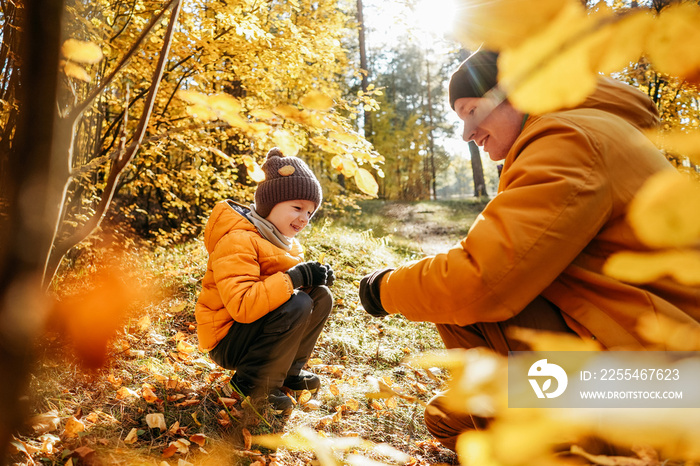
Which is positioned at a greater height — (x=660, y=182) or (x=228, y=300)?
(x=660, y=182)

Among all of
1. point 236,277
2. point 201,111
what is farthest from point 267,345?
point 201,111

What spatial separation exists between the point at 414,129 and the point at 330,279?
16990 mm

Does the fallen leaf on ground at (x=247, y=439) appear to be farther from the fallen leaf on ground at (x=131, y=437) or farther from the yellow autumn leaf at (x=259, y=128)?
the yellow autumn leaf at (x=259, y=128)

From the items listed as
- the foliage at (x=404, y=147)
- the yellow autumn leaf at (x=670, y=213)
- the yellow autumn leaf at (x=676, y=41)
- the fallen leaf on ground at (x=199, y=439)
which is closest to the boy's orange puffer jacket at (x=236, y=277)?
the fallen leaf on ground at (x=199, y=439)

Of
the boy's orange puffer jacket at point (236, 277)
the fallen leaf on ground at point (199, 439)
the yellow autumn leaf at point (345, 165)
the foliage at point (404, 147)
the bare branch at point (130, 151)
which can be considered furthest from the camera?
the foliage at point (404, 147)

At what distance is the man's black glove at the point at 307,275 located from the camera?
6.76ft

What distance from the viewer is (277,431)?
195cm

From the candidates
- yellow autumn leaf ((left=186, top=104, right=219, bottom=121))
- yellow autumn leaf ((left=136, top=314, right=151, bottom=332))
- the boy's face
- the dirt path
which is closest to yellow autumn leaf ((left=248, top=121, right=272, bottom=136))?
yellow autumn leaf ((left=186, top=104, right=219, bottom=121))

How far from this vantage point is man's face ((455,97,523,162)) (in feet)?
5.50

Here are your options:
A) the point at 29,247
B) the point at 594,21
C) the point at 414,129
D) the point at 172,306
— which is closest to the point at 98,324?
the point at 172,306

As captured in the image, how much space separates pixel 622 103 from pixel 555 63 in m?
0.72

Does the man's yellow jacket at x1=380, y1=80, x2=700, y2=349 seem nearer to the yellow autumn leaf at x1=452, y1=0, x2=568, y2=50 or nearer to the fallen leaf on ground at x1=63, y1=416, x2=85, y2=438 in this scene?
the yellow autumn leaf at x1=452, y1=0, x2=568, y2=50

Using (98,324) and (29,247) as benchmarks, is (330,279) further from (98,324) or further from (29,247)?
(98,324)

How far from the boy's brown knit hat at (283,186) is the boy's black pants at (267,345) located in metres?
0.56
